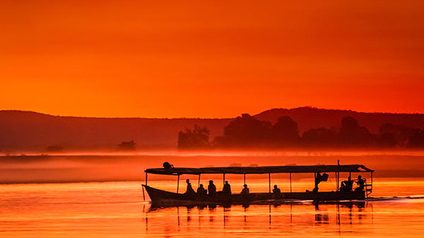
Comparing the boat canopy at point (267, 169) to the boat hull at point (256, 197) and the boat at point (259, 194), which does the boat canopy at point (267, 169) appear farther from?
the boat hull at point (256, 197)

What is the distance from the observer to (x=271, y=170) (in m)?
111

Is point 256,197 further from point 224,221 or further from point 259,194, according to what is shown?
point 224,221

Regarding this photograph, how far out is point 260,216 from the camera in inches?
3659

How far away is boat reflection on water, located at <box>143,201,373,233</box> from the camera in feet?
269

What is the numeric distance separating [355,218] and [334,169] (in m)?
21.0

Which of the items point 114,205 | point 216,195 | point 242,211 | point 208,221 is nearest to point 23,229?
point 208,221

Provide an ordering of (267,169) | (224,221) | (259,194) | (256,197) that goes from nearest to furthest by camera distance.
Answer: (224,221), (267,169), (256,197), (259,194)

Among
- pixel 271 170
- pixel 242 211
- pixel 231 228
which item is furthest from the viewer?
pixel 271 170

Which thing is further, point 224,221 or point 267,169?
point 267,169

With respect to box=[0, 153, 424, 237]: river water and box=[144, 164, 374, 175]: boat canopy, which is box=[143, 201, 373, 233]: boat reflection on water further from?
box=[144, 164, 374, 175]: boat canopy

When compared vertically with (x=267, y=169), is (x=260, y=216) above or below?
below

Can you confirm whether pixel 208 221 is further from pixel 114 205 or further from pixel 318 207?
pixel 114 205

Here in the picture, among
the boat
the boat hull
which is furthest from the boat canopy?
the boat hull

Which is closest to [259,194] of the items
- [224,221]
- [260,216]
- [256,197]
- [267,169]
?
[256,197]
